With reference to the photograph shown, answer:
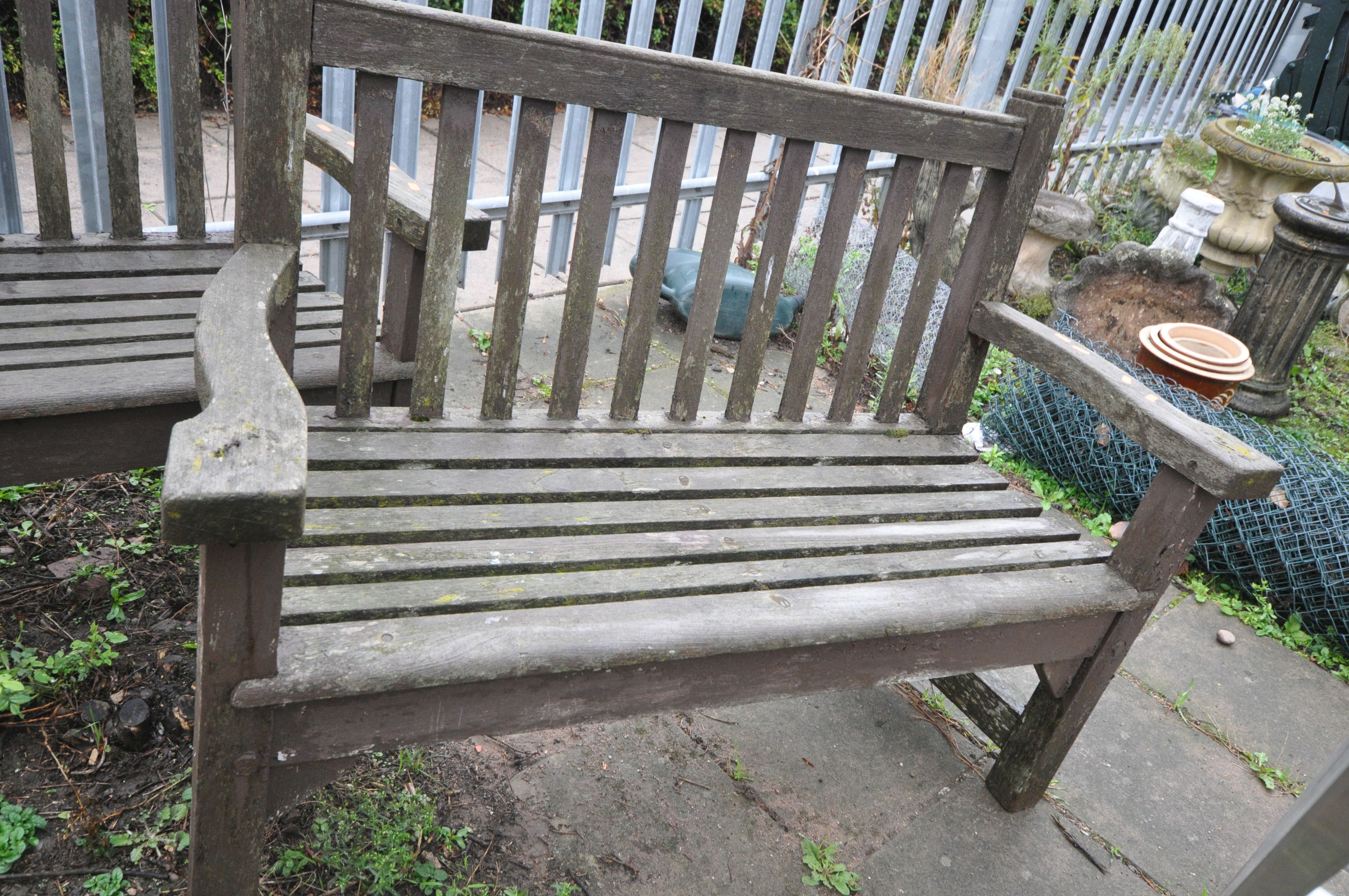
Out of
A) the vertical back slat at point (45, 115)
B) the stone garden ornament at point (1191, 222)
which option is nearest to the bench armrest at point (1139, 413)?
the vertical back slat at point (45, 115)

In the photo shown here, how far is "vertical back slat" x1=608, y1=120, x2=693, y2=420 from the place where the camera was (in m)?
1.79

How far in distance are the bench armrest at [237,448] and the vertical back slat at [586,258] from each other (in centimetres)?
62

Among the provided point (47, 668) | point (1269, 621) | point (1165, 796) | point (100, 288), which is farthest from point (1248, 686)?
point (100, 288)

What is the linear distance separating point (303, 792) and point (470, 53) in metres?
1.17

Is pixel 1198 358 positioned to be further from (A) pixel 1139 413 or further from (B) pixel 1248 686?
(A) pixel 1139 413

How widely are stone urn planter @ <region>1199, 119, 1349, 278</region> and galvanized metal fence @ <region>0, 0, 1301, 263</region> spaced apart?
0.74m

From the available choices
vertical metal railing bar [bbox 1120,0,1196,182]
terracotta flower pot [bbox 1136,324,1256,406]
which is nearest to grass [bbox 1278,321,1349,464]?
terracotta flower pot [bbox 1136,324,1256,406]

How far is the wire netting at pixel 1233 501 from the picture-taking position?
3.08 m

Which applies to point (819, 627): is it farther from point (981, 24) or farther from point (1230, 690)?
point (981, 24)

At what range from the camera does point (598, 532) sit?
5.56 feet

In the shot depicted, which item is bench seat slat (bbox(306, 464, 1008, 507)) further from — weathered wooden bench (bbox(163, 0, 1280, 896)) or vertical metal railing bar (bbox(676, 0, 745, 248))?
vertical metal railing bar (bbox(676, 0, 745, 248))

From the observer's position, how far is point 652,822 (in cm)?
199

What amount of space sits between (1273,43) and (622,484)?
910 cm

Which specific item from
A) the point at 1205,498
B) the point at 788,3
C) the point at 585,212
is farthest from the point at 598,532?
the point at 788,3
